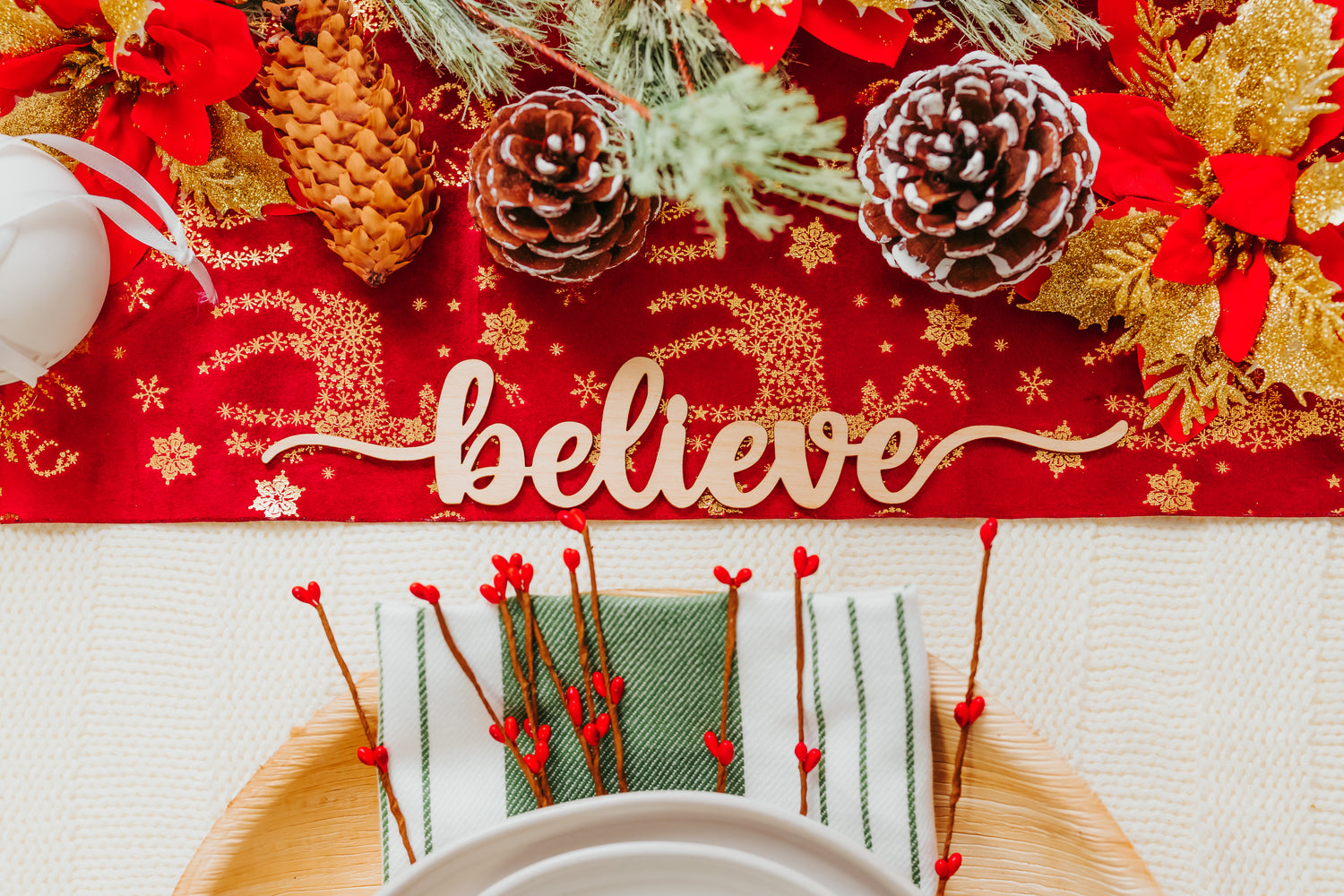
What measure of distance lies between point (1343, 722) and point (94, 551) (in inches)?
38.2

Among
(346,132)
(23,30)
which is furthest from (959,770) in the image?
(23,30)

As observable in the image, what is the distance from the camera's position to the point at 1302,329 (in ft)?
1.95

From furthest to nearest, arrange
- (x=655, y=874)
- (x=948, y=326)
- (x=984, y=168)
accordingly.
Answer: (x=948, y=326), (x=984, y=168), (x=655, y=874)

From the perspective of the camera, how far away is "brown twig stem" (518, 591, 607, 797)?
0.45 m

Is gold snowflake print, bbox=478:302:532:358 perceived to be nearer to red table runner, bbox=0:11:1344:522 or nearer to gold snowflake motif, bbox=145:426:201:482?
red table runner, bbox=0:11:1344:522

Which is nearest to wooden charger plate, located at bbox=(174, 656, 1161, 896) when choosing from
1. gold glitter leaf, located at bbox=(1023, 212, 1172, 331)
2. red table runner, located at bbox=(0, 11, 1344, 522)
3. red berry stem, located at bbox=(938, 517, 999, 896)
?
red berry stem, located at bbox=(938, 517, 999, 896)

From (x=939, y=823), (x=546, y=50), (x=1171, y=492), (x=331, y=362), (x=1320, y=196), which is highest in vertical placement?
(x=546, y=50)

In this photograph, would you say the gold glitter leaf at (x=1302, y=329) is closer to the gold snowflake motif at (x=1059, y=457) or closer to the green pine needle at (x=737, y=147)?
the gold snowflake motif at (x=1059, y=457)

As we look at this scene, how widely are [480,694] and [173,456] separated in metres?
0.38

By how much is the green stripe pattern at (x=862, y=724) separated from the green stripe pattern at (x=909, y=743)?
2 centimetres

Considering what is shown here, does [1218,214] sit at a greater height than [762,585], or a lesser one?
greater

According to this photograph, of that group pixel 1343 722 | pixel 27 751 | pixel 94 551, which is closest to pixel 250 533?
pixel 94 551

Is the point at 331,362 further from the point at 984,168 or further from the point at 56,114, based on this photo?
the point at 984,168

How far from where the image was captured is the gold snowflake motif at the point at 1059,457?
0.65 metres
